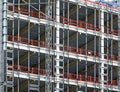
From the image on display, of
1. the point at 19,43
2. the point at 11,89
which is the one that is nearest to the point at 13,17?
the point at 19,43

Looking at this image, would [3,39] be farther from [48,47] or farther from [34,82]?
[34,82]

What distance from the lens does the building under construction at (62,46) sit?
6962 cm

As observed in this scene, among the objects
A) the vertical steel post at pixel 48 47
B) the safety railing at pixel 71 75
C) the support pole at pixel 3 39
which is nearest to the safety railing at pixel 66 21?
the vertical steel post at pixel 48 47

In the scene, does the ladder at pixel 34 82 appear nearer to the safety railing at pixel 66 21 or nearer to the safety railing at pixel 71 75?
the safety railing at pixel 71 75

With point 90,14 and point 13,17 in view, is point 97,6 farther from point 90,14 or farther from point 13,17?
point 13,17

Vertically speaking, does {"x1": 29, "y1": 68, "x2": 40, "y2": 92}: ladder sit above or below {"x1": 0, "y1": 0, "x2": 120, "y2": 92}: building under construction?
below

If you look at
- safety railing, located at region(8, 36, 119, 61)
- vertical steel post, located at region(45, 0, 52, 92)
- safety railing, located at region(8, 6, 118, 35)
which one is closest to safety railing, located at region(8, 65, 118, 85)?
vertical steel post, located at region(45, 0, 52, 92)

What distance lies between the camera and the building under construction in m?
69.6

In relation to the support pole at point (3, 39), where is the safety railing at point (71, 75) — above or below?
below

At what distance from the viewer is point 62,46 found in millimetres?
72062

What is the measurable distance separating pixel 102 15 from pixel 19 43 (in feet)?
37.1

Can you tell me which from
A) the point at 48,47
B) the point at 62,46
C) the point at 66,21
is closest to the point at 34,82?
the point at 48,47

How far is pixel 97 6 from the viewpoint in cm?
7625

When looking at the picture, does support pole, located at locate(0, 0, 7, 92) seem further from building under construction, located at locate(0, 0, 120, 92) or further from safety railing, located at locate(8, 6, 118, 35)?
safety railing, located at locate(8, 6, 118, 35)
